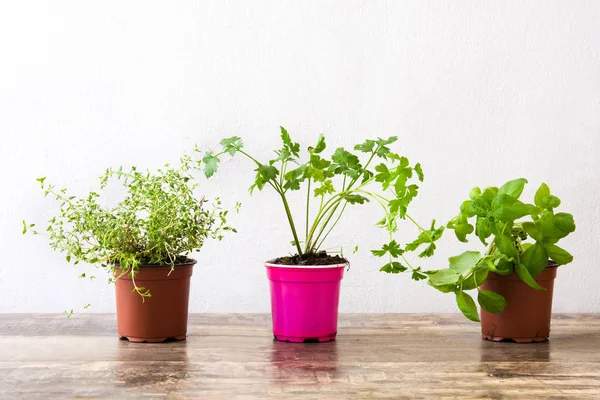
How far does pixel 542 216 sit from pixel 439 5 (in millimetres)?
764

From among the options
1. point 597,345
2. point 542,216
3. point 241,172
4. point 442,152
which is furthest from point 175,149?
point 597,345

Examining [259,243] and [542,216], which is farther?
[259,243]

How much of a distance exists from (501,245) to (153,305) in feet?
2.42

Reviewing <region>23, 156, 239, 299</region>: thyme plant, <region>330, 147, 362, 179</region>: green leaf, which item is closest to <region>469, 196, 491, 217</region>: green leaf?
<region>330, 147, 362, 179</region>: green leaf

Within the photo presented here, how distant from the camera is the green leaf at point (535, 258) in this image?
1.63m

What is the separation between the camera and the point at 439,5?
212cm

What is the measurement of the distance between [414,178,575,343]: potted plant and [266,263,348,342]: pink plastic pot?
23 centimetres

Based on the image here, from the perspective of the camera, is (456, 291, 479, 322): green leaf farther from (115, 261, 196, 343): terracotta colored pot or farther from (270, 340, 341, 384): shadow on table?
(115, 261, 196, 343): terracotta colored pot

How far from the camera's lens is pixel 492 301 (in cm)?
165

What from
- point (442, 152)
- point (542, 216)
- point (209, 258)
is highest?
point (442, 152)

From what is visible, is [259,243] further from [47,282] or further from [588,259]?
[588,259]

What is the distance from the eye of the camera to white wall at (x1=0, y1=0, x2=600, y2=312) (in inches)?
82.4

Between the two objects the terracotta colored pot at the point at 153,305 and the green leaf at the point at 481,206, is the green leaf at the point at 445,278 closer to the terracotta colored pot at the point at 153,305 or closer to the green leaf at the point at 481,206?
the green leaf at the point at 481,206

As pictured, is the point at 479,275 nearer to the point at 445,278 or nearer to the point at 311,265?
the point at 445,278
